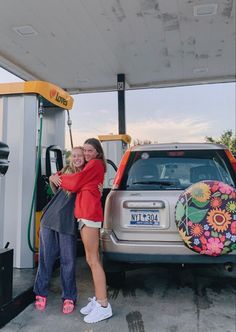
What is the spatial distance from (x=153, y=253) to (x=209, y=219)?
0.61m

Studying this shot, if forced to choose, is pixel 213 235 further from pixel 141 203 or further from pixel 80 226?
pixel 80 226

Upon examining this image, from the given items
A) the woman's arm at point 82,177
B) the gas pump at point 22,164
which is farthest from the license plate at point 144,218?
the gas pump at point 22,164

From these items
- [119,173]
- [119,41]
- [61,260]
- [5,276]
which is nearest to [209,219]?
[119,173]

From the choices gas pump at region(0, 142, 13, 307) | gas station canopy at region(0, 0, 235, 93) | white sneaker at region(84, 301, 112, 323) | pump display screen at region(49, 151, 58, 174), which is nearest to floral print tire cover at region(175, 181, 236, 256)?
white sneaker at region(84, 301, 112, 323)

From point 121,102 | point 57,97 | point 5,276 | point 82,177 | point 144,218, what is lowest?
point 5,276

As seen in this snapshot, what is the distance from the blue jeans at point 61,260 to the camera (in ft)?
11.0

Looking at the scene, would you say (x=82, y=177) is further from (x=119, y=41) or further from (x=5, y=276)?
(x=119, y=41)

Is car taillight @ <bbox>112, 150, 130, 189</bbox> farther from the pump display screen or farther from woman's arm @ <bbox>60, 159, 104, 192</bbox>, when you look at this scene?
the pump display screen

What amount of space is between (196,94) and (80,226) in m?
11.3

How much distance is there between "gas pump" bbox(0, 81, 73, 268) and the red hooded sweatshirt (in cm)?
121

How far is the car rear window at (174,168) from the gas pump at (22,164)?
4.30ft

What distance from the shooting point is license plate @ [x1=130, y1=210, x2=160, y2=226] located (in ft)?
10.8

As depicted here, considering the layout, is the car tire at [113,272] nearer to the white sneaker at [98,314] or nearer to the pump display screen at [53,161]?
the white sneaker at [98,314]

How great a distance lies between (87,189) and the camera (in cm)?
315
